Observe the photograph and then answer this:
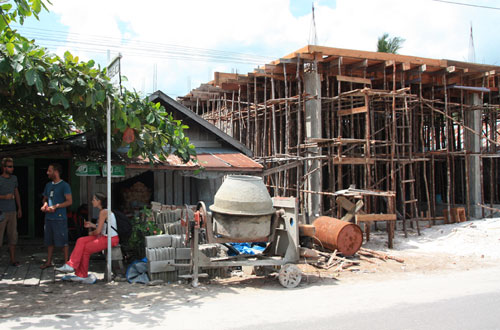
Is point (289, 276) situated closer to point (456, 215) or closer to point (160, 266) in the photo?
point (160, 266)

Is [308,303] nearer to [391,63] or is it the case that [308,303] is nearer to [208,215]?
[208,215]


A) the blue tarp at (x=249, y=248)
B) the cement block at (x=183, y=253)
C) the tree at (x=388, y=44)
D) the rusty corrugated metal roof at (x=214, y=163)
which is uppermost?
the tree at (x=388, y=44)

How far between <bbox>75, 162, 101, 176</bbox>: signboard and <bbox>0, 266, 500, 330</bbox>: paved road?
13.3 feet

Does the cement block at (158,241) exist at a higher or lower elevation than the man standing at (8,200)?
lower

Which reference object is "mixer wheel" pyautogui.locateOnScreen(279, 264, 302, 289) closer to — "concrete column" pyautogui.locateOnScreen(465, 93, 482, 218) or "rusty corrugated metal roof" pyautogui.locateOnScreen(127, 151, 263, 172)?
"rusty corrugated metal roof" pyautogui.locateOnScreen(127, 151, 263, 172)

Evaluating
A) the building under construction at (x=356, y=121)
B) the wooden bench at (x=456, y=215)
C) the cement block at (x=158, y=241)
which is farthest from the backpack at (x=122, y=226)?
the wooden bench at (x=456, y=215)

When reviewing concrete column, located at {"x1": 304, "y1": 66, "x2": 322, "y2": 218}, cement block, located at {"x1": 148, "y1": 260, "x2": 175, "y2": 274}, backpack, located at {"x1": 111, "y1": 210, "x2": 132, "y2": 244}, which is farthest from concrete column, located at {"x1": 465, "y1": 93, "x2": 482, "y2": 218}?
backpack, located at {"x1": 111, "y1": 210, "x2": 132, "y2": 244}

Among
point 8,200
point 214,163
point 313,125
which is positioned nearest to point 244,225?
point 214,163

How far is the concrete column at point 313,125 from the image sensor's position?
14.5 meters

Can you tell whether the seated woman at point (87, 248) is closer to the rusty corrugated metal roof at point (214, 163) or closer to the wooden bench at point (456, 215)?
the rusty corrugated metal roof at point (214, 163)

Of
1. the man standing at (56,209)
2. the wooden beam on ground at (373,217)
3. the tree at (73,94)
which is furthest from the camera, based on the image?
the wooden beam on ground at (373,217)

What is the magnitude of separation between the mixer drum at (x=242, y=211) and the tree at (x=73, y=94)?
1.99 metres

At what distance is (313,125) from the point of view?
1472cm

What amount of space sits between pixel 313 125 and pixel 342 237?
486 cm
